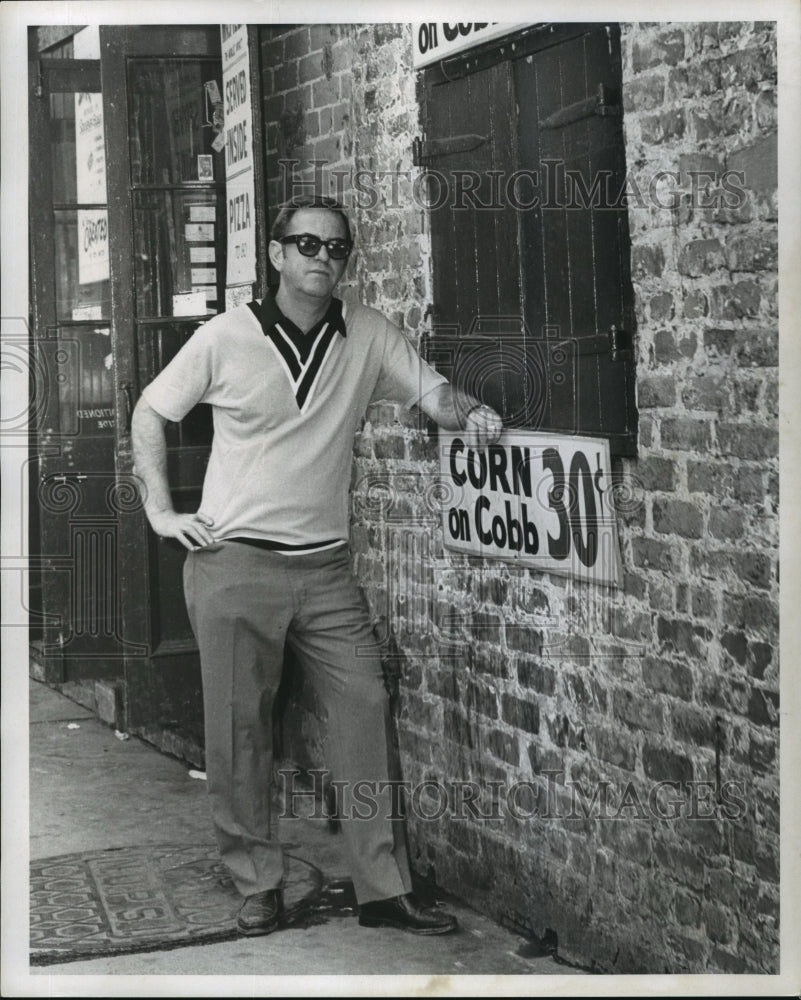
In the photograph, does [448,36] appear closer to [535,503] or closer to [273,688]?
[535,503]

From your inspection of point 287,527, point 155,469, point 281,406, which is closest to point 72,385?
point 155,469

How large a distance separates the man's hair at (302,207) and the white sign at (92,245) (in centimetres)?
150

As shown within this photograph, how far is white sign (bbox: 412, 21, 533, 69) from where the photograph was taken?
478 cm

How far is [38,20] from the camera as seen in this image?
4.85 meters

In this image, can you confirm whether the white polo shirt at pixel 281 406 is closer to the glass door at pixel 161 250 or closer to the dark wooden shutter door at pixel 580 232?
the dark wooden shutter door at pixel 580 232

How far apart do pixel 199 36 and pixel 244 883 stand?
9.49ft

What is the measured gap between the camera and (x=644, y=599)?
4.57 meters

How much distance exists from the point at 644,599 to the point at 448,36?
6.21ft

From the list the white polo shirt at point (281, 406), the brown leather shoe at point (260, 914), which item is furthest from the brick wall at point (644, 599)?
the brown leather shoe at point (260, 914)

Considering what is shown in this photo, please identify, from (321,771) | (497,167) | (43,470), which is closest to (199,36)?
(497,167)

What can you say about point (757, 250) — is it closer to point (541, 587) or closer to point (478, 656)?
point (541, 587)

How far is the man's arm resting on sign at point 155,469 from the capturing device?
16.4 ft

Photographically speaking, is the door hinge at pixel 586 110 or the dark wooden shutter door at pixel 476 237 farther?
the dark wooden shutter door at pixel 476 237

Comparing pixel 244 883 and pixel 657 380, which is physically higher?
pixel 657 380
